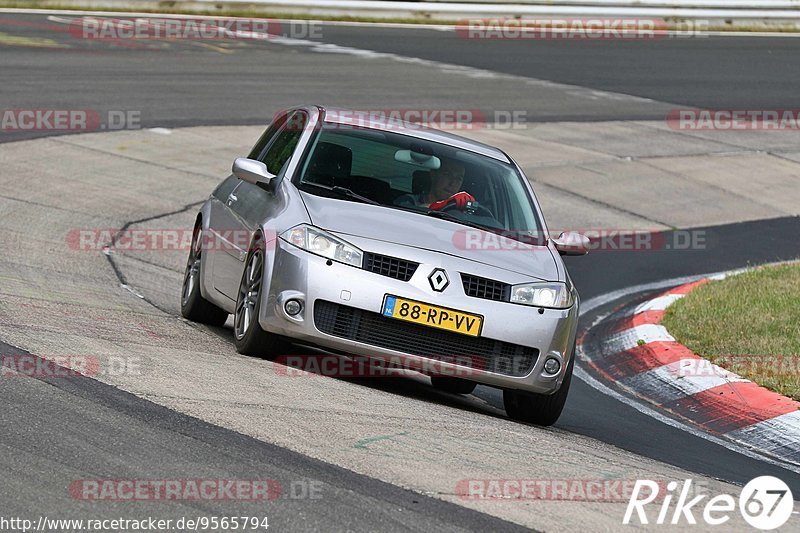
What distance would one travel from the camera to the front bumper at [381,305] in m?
7.18

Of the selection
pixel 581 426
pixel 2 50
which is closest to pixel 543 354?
pixel 581 426

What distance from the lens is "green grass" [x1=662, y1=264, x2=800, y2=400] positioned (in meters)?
9.09

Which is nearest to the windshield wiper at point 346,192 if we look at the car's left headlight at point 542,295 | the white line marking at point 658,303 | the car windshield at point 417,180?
the car windshield at point 417,180


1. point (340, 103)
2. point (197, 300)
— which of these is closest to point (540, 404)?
point (197, 300)

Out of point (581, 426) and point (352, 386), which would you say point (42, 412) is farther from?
point (581, 426)

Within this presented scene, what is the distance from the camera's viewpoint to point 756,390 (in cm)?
Result: 870

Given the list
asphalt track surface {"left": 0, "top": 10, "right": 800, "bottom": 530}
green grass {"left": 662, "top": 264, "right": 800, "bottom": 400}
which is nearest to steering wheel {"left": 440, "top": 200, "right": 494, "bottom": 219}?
asphalt track surface {"left": 0, "top": 10, "right": 800, "bottom": 530}

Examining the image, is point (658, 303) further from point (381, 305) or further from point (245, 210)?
point (381, 305)

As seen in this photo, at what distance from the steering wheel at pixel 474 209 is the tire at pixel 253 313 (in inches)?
47.2

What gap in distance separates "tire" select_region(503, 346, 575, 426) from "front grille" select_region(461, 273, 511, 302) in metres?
0.62

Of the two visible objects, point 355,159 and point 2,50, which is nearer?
point 355,159

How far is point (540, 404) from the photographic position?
25.4ft

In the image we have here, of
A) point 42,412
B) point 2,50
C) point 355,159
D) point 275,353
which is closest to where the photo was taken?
point 42,412

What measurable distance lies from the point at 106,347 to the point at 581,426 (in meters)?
2.77
